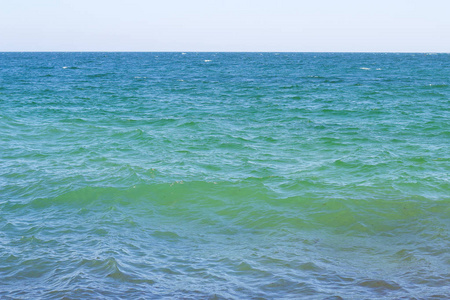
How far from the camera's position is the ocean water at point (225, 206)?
7.88 meters

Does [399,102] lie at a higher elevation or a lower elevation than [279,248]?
higher

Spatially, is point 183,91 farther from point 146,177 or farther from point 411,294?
point 411,294

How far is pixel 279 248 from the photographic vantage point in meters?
9.35

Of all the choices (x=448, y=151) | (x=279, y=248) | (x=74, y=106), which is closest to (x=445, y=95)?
(x=448, y=151)

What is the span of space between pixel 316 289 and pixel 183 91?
3181 cm

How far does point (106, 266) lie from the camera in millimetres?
8375

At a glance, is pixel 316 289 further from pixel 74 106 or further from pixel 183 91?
pixel 183 91

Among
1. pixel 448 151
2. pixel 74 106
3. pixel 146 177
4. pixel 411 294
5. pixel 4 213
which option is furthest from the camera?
pixel 74 106

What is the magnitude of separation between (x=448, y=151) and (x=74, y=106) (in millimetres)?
21955

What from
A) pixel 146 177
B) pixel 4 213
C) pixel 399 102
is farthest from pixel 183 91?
pixel 4 213

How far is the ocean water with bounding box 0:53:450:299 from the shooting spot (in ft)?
25.9

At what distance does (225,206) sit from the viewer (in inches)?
476

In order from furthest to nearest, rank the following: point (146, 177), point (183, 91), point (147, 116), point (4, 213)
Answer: point (183, 91) < point (147, 116) < point (146, 177) < point (4, 213)

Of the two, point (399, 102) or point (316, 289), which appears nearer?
point (316, 289)
